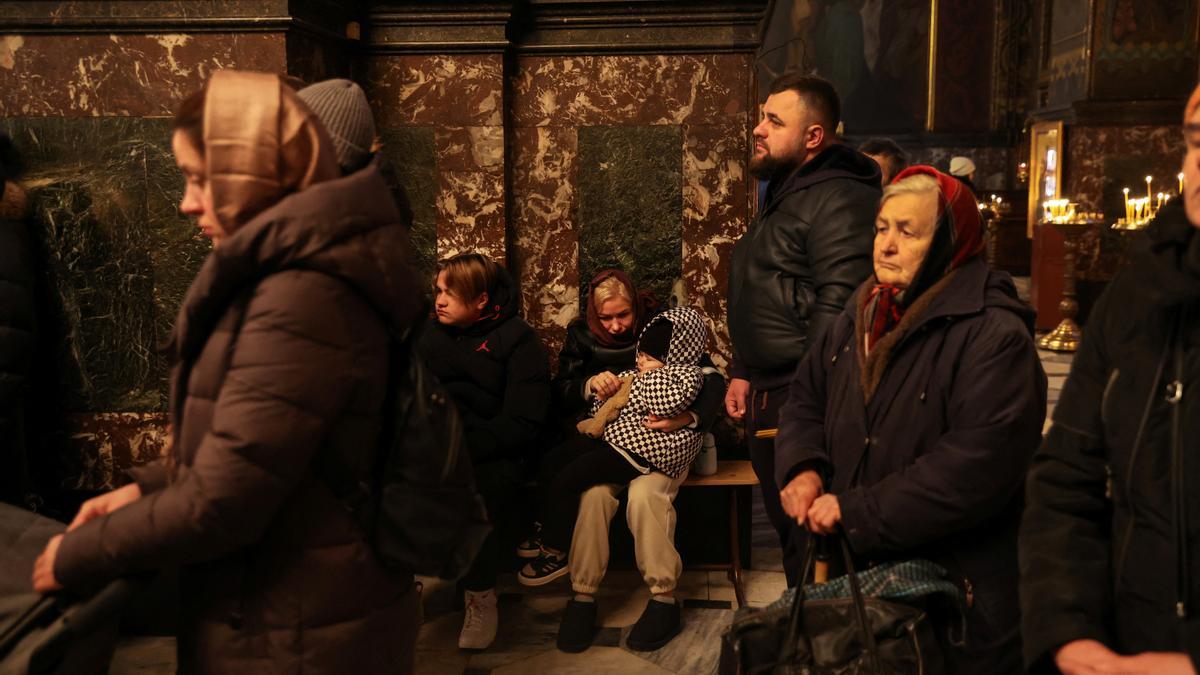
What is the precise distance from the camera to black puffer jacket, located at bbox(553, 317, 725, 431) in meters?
4.16

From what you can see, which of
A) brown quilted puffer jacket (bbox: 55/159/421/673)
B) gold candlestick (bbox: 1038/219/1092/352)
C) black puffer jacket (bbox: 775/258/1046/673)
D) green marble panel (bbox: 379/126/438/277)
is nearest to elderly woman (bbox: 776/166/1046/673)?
black puffer jacket (bbox: 775/258/1046/673)

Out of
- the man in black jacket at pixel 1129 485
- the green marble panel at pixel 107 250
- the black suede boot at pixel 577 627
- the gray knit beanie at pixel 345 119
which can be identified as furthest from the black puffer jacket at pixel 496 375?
the man in black jacket at pixel 1129 485

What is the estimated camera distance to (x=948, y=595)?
6.96 ft

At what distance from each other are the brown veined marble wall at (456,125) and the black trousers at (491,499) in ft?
3.58

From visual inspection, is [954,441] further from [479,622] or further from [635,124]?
[635,124]

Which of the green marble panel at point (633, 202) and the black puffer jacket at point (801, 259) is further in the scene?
the green marble panel at point (633, 202)

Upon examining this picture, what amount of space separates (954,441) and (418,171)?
291cm

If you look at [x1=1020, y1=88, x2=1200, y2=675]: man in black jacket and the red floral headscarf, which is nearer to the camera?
[x1=1020, y1=88, x2=1200, y2=675]: man in black jacket

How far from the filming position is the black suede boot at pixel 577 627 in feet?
12.1

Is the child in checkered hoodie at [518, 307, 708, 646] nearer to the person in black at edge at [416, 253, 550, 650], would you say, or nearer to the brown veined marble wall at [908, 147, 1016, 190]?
the person in black at edge at [416, 253, 550, 650]

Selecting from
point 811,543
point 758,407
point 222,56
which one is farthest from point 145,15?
point 811,543

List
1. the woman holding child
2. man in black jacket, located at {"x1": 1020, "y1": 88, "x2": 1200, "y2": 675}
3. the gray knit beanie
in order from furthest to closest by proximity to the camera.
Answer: the woman holding child
the gray knit beanie
man in black jacket, located at {"x1": 1020, "y1": 88, "x2": 1200, "y2": 675}

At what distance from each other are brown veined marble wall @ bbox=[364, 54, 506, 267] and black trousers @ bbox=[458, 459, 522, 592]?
1.09 metres

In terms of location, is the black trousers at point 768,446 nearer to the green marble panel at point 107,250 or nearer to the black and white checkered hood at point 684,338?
the black and white checkered hood at point 684,338
